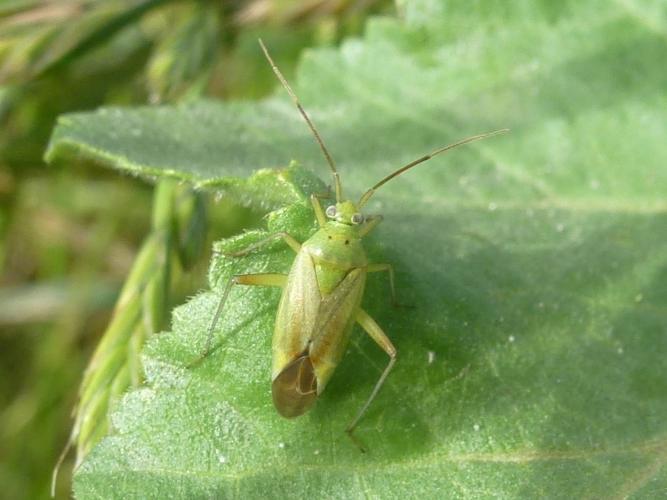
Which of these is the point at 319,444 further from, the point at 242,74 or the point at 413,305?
the point at 242,74

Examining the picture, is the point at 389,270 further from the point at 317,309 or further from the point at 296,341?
the point at 296,341

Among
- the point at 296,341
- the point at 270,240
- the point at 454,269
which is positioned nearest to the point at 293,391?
the point at 296,341

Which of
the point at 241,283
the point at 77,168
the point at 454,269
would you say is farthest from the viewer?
the point at 77,168

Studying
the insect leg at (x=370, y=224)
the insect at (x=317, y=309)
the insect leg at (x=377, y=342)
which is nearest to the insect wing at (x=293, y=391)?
the insect at (x=317, y=309)

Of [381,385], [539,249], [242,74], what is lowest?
[242,74]

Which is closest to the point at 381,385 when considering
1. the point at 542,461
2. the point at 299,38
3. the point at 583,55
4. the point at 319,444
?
the point at 319,444

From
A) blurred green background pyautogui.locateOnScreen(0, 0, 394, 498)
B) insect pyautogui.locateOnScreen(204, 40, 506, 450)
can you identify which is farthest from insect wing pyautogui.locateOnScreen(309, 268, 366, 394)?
blurred green background pyautogui.locateOnScreen(0, 0, 394, 498)

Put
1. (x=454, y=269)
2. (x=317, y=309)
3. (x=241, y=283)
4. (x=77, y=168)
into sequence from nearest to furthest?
(x=241, y=283) → (x=317, y=309) → (x=454, y=269) → (x=77, y=168)

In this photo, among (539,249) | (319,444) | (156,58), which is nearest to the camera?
(319,444)
